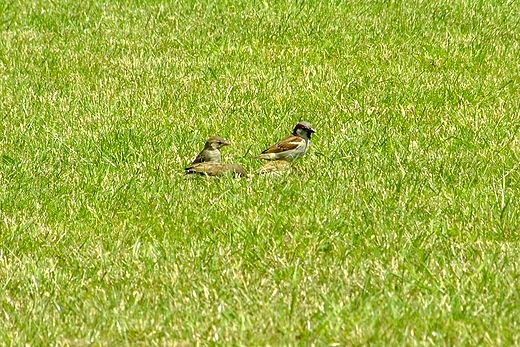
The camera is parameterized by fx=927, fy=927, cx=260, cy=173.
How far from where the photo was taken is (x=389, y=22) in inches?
554

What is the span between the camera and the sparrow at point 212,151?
8578mm

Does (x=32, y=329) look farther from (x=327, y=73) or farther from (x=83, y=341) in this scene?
(x=327, y=73)

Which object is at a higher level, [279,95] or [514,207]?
[514,207]

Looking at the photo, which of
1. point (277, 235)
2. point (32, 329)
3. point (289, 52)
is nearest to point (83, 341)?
point (32, 329)

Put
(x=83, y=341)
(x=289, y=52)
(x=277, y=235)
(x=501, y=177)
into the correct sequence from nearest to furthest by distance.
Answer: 1. (x=83, y=341)
2. (x=277, y=235)
3. (x=501, y=177)
4. (x=289, y=52)

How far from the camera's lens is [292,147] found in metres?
8.88

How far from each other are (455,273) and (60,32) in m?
9.78

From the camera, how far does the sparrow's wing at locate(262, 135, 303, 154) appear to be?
8.87 meters

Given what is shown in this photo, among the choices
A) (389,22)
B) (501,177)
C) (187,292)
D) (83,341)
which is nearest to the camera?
(83,341)

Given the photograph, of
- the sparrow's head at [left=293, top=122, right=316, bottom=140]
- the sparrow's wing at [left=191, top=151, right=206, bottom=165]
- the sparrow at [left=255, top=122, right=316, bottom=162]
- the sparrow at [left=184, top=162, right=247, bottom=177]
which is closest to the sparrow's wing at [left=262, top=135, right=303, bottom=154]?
the sparrow at [left=255, top=122, right=316, bottom=162]

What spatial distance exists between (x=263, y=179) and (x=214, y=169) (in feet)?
1.47

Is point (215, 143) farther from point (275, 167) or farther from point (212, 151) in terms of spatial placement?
point (275, 167)

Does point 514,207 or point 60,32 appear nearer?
point 514,207

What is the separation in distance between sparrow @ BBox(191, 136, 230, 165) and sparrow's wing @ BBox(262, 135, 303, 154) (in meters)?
0.43
